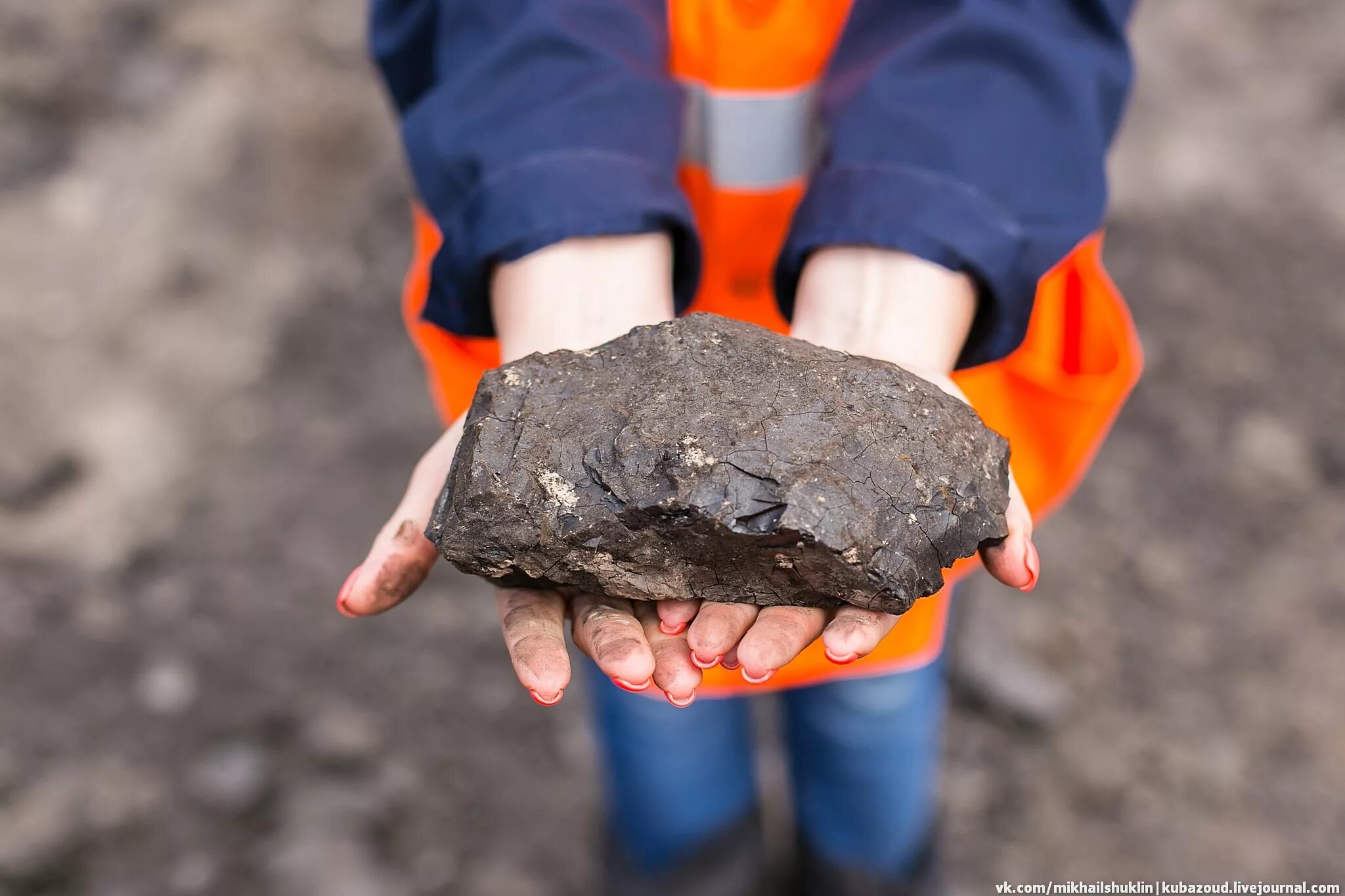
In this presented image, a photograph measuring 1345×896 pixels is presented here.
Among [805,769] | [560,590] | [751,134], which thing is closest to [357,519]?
[805,769]

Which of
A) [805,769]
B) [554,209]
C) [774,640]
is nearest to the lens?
[774,640]

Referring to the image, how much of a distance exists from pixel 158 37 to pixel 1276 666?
3983 mm

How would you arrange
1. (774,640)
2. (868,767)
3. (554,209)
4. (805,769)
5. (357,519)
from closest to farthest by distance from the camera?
(774,640), (554,209), (868,767), (805,769), (357,519)

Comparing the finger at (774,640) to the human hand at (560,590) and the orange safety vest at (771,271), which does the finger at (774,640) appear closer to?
the human hand at (560,590)

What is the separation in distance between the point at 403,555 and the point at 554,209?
0.50m

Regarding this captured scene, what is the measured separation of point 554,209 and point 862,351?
455 mm

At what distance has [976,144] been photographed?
149 centimetres

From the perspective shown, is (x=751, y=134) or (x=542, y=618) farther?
(x=751, y=134)

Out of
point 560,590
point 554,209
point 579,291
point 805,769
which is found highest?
point 554,209

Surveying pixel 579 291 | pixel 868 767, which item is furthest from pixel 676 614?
pixel 868 767

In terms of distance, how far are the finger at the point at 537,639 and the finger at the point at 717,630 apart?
153 millimetres

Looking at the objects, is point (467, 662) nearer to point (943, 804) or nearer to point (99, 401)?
point (943, 804)

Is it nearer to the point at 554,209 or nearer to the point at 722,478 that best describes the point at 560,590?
the point at 722,478

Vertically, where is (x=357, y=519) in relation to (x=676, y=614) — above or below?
below
